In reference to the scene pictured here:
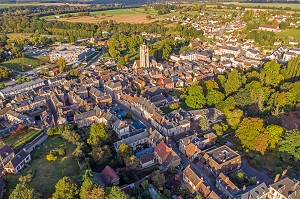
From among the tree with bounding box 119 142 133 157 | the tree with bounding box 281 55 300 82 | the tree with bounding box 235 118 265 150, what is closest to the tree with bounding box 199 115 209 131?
the tree with bounding box 235 118 265 150

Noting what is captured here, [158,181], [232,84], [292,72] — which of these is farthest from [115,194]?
[292,72]

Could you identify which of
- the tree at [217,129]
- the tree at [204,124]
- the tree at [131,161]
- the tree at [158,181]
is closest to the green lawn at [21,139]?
the tree at [131,161]

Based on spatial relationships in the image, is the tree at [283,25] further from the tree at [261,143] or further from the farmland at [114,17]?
the tree at [261,143]

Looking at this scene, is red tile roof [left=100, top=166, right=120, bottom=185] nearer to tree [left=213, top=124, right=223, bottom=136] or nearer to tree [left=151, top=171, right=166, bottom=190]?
tree [left=151, top=171, right=166, bottom=190]

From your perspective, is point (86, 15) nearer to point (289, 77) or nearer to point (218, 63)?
point (218, 63)

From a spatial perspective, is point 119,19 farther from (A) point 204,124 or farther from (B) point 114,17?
(A) point 204,124
